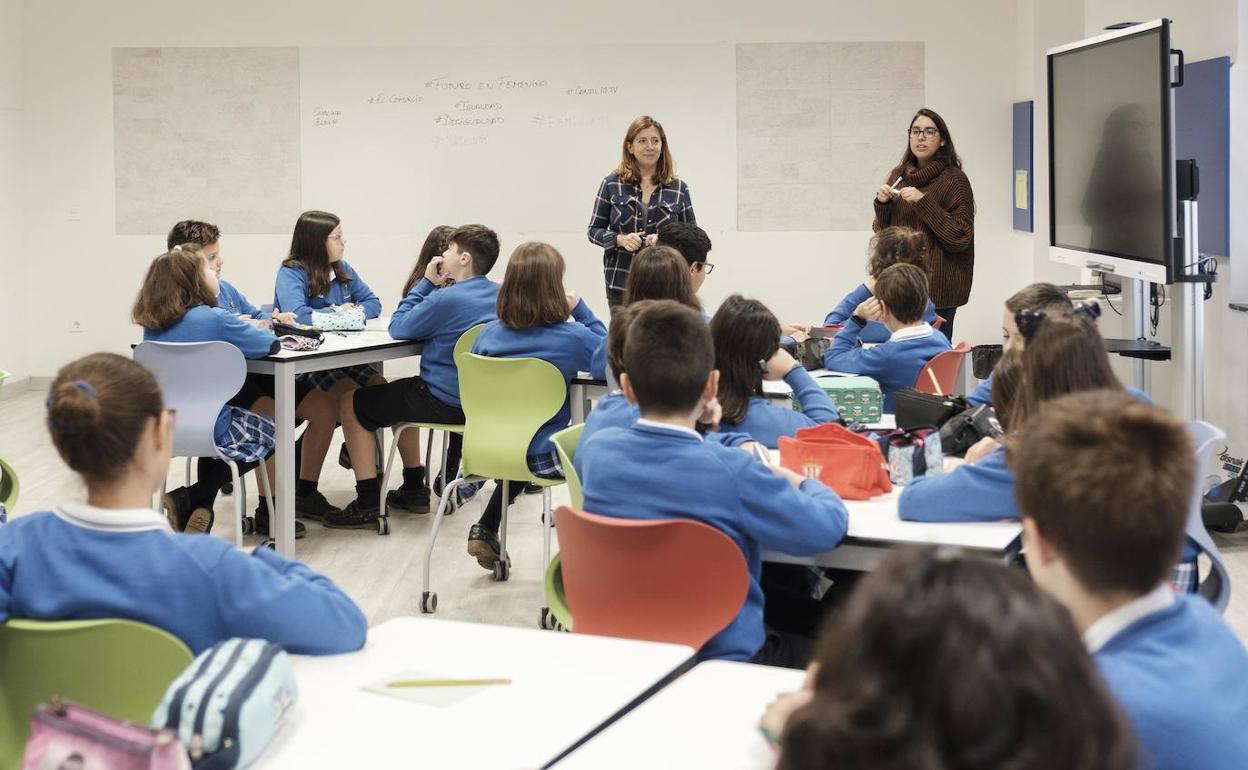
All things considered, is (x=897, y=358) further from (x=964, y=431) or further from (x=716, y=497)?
(x=716, y=497)

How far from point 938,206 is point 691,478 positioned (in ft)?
12.9

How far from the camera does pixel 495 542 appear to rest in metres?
4.74

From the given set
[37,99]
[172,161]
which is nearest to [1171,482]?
[172,161]

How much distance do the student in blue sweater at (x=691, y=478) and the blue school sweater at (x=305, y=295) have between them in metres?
3.46

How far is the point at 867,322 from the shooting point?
15.8 feet

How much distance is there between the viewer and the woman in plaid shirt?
20.6 feet

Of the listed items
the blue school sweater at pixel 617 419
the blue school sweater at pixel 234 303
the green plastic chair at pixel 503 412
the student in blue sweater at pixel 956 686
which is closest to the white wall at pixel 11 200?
the blue school sweater at pixel 234 303

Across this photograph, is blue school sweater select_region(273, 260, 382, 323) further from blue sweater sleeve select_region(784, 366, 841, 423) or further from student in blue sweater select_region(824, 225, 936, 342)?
blue sweater sleeve select_region(784, 366, 841, 423)

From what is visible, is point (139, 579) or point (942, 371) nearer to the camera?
point (139, 579)

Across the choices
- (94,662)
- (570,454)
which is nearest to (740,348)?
(570,454)

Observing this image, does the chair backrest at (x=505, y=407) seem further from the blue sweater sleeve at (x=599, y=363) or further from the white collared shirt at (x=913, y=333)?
the white collared shirt at (x=913, y=333)

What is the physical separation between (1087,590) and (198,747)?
38.8 inches

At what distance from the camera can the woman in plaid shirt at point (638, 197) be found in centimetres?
629

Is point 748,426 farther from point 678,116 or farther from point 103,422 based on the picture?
point 678,116
